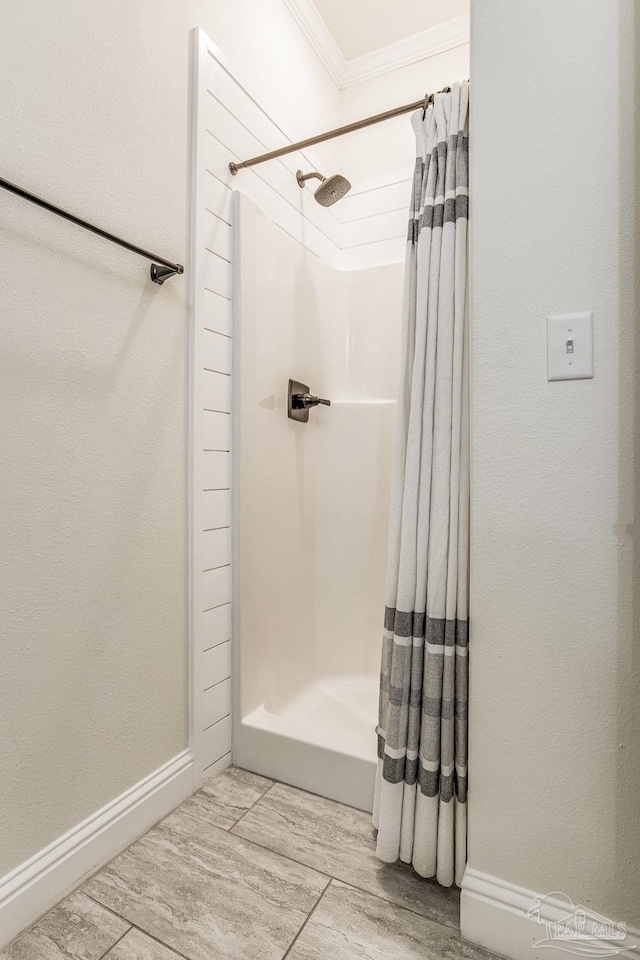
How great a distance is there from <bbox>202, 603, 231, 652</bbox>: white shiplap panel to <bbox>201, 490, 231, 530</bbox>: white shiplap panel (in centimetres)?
25

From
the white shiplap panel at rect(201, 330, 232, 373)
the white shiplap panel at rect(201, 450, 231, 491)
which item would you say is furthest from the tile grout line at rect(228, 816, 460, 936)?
the white shiplap panel at rect(201, 330, 232, 373)

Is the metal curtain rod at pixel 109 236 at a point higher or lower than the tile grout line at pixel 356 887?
higher

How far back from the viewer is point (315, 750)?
1401 mm

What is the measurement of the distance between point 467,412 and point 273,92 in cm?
150

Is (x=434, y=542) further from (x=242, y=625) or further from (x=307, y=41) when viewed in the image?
(x=307, y=41)

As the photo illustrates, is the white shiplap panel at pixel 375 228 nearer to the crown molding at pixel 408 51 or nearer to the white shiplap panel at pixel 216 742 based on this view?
the crown molding at pixel 408 51

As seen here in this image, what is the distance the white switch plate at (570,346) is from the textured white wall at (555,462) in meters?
0.01

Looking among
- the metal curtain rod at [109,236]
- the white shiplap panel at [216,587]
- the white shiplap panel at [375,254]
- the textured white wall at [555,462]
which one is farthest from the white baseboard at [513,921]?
the white shiplap panel at [375,254]

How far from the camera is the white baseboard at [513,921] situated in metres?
0.86

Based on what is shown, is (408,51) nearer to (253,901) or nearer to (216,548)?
(216,548)

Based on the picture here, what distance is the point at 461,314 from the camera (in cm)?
113

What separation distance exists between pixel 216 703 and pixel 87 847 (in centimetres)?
46

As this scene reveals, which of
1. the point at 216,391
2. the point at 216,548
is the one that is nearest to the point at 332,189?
the point at 216,391

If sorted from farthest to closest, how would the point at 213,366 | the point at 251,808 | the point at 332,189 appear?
the point at 332,189
the point at 213,366
the point at 251,808
